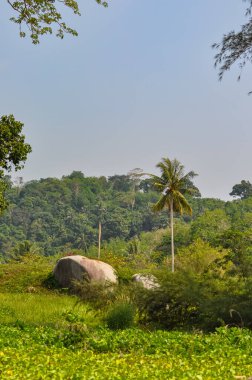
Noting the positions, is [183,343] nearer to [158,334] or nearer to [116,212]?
[158,334]

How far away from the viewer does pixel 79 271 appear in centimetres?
3100

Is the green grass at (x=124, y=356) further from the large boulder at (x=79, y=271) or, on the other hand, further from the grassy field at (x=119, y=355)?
the large boulder at (x=79, y=271)

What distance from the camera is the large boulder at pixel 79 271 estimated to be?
101 ft

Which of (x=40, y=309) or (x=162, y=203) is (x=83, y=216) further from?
(x=40, y=309)

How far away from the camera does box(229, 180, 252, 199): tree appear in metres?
133

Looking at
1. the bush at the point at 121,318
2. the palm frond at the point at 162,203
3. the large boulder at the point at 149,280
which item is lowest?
the bush at the point at 121,318

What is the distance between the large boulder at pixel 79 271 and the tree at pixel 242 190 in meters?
105

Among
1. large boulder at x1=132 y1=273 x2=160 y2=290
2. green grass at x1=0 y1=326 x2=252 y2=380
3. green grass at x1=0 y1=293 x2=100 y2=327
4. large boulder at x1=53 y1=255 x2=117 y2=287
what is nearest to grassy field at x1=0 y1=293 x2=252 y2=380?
green grass at x1=0 y1=326 x2=252 y2=380

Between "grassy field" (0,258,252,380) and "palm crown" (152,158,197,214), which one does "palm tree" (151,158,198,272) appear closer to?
"palm crown" (152,158,197,214)

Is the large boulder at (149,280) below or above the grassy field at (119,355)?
above

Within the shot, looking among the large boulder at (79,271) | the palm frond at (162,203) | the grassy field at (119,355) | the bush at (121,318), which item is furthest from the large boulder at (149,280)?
the palm frond at (162,203)

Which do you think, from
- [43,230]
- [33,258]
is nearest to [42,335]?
[33,258]

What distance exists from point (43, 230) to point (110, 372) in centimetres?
11382

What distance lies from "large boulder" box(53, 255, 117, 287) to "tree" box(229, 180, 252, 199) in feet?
346
